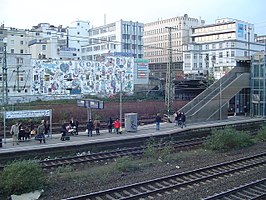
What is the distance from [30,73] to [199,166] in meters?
48.9

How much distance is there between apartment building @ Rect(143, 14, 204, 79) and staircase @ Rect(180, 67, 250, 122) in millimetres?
63174

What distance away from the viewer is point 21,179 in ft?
42.1

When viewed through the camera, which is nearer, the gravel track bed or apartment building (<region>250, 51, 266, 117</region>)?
the gravel track bed

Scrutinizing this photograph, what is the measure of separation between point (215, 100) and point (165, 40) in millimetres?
80194

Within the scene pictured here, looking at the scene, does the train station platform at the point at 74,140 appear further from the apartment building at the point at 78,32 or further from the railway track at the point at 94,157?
the apartment building at the point at 78,32

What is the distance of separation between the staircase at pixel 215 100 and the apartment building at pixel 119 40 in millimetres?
54010

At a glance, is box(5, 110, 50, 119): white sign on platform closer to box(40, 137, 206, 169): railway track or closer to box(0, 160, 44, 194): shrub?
box(40, 137, 206, 169): railway track

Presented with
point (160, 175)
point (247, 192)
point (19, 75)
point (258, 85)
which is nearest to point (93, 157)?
point (160, 175)

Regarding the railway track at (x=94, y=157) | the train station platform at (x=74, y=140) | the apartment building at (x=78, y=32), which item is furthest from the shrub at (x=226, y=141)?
the apartment building at (x=78, y=32)

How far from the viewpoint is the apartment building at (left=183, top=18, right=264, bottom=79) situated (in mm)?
92312

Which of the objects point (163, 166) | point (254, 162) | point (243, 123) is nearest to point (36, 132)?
point (163, 166)

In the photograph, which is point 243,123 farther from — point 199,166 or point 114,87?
point 114,87

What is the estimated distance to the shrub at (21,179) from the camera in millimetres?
12812

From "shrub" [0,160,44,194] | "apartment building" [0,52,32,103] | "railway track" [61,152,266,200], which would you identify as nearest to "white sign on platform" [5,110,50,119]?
"shrub" [0,160,44,194]
